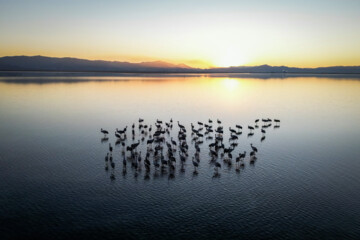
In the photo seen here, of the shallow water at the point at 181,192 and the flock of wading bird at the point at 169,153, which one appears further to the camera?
the flock of wading bird at the point at 169,153

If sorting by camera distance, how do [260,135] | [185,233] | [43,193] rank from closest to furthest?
[185,233] < [43,193] < [260,135]

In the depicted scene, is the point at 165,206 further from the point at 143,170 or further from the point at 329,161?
the point at 329,161

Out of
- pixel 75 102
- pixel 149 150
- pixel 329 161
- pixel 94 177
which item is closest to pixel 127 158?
pixel 149 150

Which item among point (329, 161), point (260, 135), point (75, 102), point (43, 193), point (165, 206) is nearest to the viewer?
point (165, 206)

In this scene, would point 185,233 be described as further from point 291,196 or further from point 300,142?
point 300,142

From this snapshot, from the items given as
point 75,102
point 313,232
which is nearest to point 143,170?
point 313,232

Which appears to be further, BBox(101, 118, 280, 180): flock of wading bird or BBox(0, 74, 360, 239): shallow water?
BBox(101, 118, 280, 180): flock of wading bird

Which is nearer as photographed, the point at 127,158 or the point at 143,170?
the point at 143,170

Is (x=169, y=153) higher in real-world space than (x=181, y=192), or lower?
higher

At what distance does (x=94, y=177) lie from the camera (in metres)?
23.0

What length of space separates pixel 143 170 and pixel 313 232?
44.6 ft

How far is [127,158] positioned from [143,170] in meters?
3.57

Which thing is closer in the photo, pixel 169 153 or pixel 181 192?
pixel 181 192

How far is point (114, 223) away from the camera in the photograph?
17.0 meters
